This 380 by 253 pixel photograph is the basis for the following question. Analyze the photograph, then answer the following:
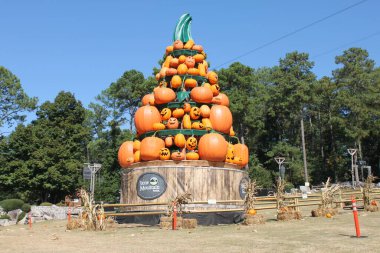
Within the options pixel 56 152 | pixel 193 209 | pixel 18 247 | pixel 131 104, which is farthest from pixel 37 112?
pixel 18 247

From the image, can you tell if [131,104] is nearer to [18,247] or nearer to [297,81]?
[297,81]

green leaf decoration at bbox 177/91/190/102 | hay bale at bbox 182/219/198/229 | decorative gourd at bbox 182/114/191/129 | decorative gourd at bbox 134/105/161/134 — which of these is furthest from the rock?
hay bale at bbox 182/219/198/229

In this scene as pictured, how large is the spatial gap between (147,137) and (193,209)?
4.43 m

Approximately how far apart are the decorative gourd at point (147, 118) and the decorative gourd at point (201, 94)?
220 centimetres

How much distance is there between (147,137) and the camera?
68.1 ft

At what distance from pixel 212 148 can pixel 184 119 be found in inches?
100

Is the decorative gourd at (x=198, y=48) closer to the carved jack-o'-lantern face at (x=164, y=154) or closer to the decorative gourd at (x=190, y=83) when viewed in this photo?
the decorative gourd at (x=190, y=83)

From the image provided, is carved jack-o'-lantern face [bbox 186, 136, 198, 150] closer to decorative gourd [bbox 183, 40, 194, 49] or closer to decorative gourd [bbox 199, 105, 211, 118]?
decorative gourd [bbox 199, 105, 211, 118]

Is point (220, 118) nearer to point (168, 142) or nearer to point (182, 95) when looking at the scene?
point (182, 95)

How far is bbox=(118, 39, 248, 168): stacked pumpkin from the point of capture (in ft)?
65.6

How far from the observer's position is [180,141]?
66.2 feet

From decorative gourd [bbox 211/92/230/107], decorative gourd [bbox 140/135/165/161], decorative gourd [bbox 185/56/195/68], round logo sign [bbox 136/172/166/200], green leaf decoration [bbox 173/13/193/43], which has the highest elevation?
green leaf decoration [bbox 173/13/193/43]

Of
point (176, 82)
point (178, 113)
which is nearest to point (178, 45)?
point (176, 82)

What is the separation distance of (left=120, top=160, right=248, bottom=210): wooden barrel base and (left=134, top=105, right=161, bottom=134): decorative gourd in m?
2.15
